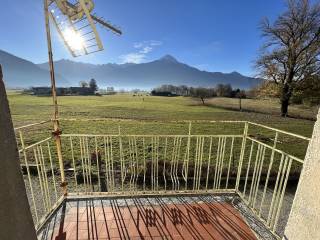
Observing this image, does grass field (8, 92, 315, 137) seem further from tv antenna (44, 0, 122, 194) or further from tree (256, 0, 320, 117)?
tv antenna (44, 0, 122, 194)

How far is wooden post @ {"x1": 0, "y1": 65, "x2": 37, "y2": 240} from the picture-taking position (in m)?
1.06

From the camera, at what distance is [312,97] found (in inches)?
659

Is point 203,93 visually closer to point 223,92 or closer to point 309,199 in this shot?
point 223,92

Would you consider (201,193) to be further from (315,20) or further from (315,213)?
(315,20)

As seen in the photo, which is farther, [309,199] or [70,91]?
[70,91]

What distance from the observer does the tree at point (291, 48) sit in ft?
51.5

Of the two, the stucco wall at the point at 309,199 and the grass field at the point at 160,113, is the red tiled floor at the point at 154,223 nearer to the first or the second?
the stucco wall at the point at 309,199

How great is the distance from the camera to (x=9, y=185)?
109 cm

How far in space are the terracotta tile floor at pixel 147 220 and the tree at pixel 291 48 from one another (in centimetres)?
1719

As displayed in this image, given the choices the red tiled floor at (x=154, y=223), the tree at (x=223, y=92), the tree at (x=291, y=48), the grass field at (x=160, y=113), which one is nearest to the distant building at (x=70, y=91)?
the grass field at (x=160, y=113)

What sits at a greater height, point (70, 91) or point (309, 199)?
point (309, 199)

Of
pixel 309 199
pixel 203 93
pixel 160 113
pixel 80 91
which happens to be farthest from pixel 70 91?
pixel 309 199

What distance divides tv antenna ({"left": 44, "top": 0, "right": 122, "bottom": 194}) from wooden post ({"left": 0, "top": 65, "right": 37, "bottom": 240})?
1.25 meters

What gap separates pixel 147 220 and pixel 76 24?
8.53ft
